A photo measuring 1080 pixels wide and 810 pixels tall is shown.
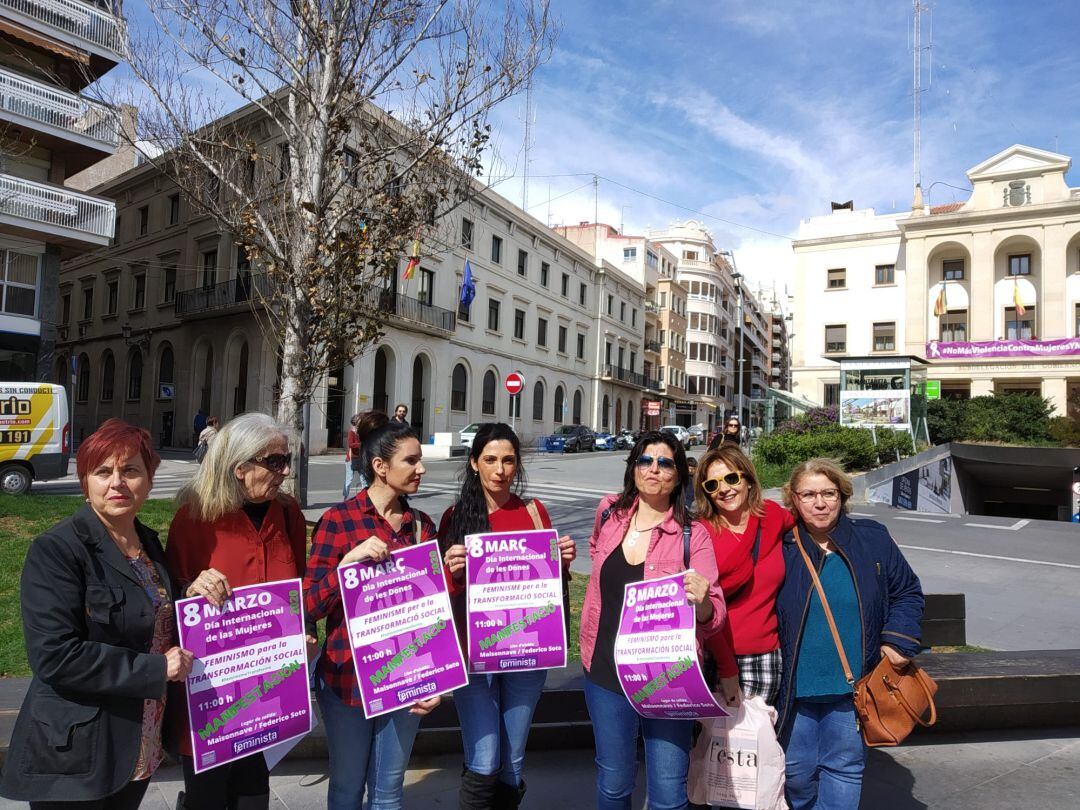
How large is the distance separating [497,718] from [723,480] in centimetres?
135

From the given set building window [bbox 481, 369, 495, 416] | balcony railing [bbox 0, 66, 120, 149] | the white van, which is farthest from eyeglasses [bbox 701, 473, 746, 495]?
building window [bbox 481, 369, 495, 416]

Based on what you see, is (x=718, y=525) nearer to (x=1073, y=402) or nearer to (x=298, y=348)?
(x=298, y=348)

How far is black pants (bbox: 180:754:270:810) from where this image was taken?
2.66 meters

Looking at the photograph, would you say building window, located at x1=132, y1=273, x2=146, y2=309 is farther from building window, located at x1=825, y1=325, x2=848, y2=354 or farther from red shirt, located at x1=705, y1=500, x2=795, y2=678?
building window, located at x1=825, y1=325, x2=848, y2=354

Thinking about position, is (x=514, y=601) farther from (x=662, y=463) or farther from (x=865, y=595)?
(x=865, y=595)

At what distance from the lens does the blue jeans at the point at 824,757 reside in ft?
9.86

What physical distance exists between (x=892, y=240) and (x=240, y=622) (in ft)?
161

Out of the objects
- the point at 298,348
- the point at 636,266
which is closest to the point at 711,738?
the point at 298,348

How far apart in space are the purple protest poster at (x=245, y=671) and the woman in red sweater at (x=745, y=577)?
1560 millimetres

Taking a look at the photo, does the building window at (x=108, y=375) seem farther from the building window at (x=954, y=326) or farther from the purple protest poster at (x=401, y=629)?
the building window at (x=954, y=326)

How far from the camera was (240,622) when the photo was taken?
2494 millimetres

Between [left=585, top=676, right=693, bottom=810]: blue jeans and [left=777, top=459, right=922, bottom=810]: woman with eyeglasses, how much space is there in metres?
0.50

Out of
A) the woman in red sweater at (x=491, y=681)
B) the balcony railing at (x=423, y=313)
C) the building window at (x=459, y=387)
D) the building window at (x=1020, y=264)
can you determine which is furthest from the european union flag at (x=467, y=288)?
the woman in red sweater at (x=491, y=681)

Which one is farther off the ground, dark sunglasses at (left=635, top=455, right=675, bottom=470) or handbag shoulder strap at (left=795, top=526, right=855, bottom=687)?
dark sunglasses at (left=635, top=455, right=675, bottom=470)
